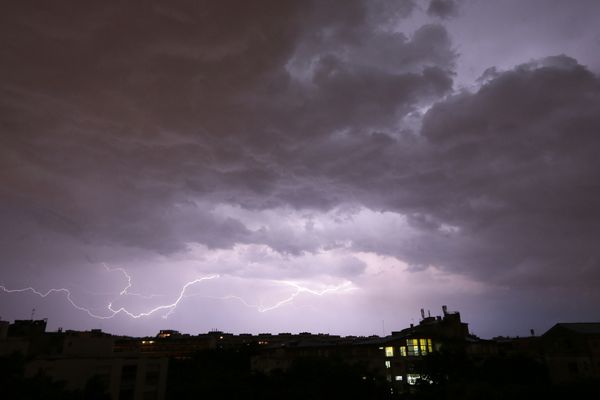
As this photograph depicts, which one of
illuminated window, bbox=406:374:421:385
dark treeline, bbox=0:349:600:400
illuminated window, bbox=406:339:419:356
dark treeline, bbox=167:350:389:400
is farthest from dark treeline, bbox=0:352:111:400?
illuminated window, bbox=406:339:419:356

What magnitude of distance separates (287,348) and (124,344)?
79483 mm

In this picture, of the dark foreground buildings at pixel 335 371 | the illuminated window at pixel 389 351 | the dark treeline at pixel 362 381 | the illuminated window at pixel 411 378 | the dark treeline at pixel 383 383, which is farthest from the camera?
the illuminated window at pixel 389 351

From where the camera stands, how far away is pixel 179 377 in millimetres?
71062

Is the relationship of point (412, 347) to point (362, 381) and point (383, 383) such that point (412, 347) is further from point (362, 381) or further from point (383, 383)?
point (362, 381)

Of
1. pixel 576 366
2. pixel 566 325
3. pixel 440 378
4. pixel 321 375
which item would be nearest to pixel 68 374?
pixel 321 375

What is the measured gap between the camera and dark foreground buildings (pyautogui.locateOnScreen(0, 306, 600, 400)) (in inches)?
1476

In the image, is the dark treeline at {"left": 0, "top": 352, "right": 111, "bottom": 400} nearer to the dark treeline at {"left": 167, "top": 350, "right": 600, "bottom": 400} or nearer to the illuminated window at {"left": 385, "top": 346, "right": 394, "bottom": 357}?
the dark treeline at {"left": 167, "top": 350, "right": 600, "bottom": 400}

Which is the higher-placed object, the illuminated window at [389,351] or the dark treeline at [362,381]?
the illuminated window at [389,351]

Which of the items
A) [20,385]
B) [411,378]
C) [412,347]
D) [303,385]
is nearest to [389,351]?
[412,347]

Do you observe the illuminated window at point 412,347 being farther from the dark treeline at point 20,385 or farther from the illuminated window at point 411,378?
the dark treeline at point 20,385

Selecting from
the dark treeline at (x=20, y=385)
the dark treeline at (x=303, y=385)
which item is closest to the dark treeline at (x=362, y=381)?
the dark treeline at (x=303, y=385)

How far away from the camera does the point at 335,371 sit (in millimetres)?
49406

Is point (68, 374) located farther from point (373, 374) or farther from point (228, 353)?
point (228, 353)

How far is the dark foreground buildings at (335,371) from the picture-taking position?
37.5 m
